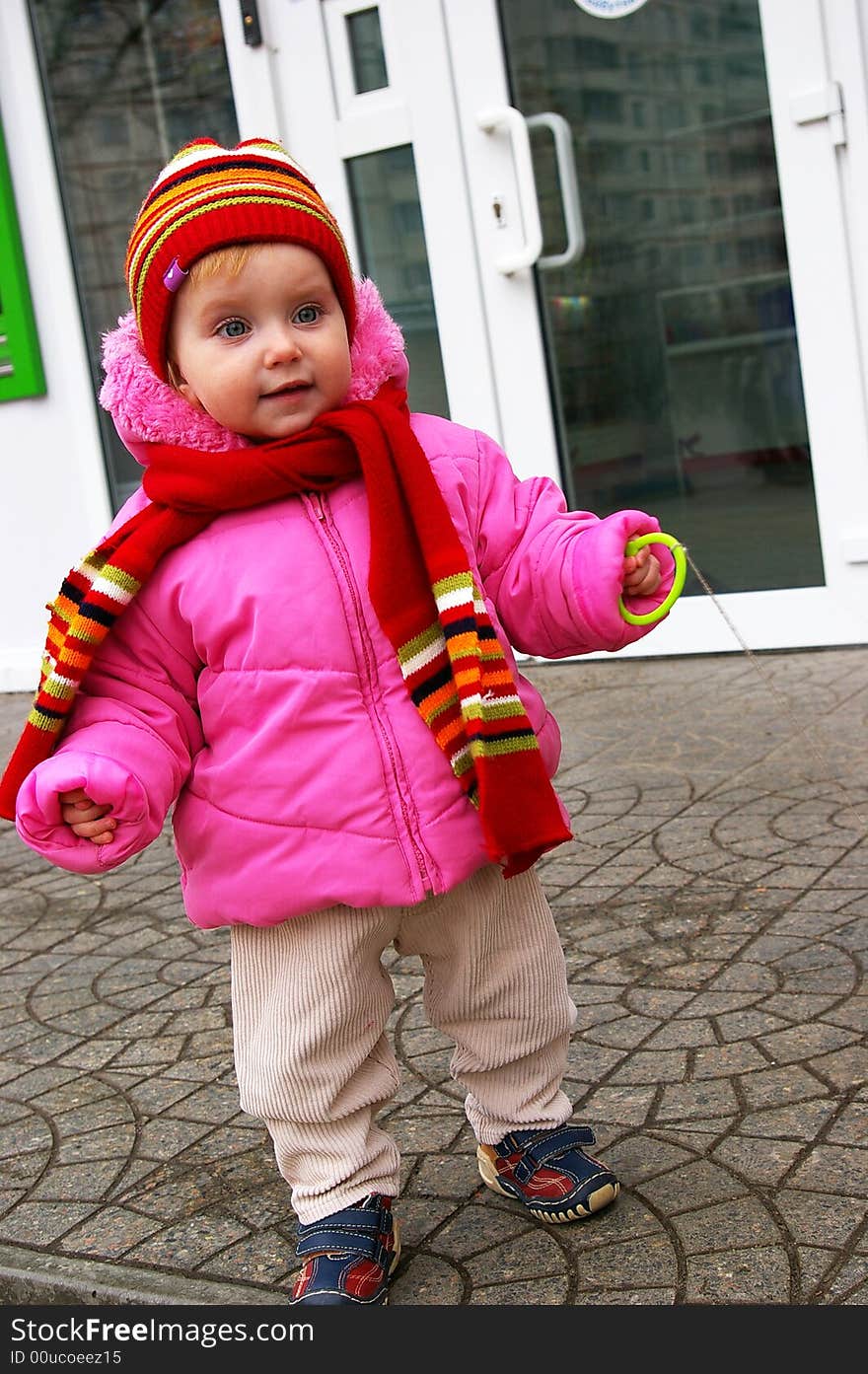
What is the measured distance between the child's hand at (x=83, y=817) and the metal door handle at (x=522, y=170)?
344 cm

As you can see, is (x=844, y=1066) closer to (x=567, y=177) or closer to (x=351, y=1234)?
(x=351, y=1234)

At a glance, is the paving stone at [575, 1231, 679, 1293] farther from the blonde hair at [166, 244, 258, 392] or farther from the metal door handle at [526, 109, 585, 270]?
the metal door handle at [526, 109, 585, 270]

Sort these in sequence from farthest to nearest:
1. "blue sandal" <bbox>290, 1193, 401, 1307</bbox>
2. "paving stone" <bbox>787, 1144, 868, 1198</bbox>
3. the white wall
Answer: the white wall → "paving stone" <bbox>787, 1144, 868, 1198</bbox> → "blue sandal" <bbox>290, 1193, 401, 1307</bbox>

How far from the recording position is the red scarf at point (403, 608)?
1.94 m

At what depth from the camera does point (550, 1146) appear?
7.11ft

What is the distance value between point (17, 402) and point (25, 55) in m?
1.25

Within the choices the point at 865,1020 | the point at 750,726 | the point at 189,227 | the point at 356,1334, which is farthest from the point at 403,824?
the point at 750,726

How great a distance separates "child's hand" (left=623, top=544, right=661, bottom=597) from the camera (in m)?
1.98

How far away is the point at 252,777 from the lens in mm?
1985

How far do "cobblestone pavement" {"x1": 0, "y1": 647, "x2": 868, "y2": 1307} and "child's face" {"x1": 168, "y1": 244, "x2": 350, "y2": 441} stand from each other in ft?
2.29

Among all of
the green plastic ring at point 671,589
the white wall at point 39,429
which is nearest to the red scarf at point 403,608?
the green plastic ring at point 671,589

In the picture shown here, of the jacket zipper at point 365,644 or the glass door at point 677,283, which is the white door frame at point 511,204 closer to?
the glass door at point 677,283

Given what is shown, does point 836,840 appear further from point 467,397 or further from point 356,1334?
point 467,397

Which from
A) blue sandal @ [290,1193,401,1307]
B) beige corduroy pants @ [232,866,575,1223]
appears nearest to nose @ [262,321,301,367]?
beige corduroy pants @ [232,866,575,1223]
